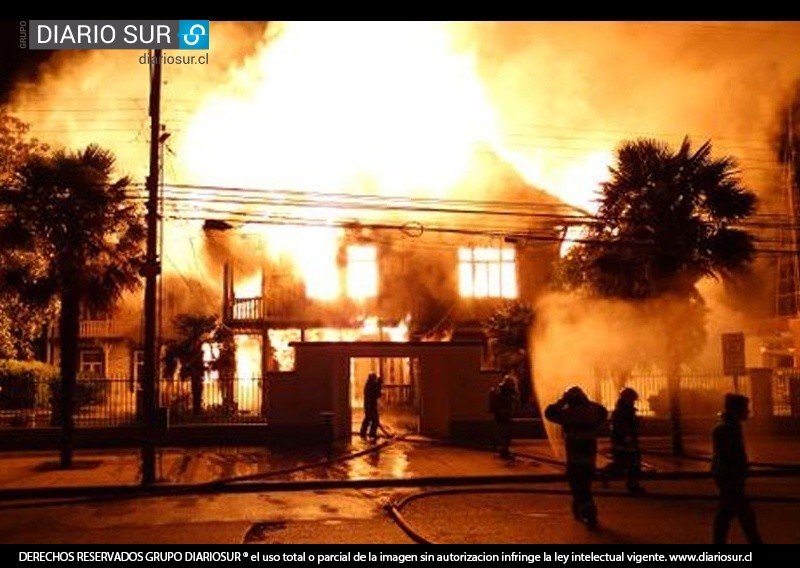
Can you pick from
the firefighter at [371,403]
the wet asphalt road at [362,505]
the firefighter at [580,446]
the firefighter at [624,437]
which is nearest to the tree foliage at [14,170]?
the wet asphalt road at [362,505]

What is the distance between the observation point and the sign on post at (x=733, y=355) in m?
15.6

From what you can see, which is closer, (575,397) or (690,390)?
(575,397)

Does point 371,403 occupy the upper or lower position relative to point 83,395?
lower

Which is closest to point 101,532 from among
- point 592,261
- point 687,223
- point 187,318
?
point 592,261

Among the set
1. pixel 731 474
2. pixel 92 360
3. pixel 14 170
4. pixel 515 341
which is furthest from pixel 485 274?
pixel 731 474

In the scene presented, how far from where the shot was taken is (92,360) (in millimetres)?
36812

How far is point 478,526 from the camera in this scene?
359 inches

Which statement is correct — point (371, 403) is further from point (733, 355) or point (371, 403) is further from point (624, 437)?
point (733, 355)

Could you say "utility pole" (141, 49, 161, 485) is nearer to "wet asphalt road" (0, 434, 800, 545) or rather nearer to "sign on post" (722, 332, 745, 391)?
"wet asphalt road" (0, 434, 800, 545)

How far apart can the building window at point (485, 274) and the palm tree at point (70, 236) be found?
1502 cm

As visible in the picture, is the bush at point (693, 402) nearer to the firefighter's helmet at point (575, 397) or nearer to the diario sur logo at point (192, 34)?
the firefighter's helmet at point (575, 397)

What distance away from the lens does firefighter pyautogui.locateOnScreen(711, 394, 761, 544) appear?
7.39 m

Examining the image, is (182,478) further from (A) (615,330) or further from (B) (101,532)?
(A) (615,330)

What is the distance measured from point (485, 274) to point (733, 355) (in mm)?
13693
